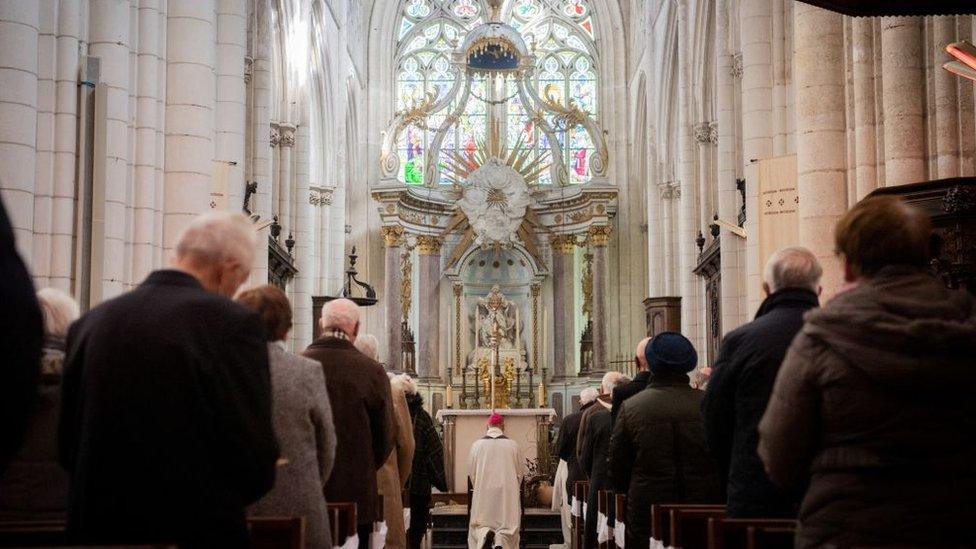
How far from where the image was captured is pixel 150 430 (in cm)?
359

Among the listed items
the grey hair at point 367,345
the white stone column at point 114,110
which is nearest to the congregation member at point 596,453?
the grey hair at point 367,345

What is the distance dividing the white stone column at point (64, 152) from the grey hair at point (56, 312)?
5343 millimetres

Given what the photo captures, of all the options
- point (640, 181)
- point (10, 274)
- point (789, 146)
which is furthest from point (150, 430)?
point (640, 181)

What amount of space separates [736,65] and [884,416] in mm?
16143

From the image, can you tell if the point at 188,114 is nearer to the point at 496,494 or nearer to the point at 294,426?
the point at 496,494

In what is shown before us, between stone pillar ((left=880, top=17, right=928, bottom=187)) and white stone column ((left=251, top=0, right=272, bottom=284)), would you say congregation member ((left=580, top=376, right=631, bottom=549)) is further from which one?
white stone column ((left=251, top=0, right=272, bottom=284))

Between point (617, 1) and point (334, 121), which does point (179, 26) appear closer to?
point (334, 121)

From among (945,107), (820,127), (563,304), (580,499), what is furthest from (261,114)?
(563,304)

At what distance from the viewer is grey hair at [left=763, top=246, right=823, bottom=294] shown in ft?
16.3

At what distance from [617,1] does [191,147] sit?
21049mm

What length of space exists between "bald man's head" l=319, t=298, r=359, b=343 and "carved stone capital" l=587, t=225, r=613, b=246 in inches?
914

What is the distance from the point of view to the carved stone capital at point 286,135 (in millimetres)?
22031

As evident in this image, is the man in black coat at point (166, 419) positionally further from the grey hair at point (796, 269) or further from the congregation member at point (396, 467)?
the congregation member at point (396, 467)

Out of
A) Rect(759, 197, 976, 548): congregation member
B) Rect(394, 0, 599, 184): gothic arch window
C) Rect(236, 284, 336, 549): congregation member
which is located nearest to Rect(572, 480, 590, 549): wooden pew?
Rect(236, 284, 336, 549): congregation member
